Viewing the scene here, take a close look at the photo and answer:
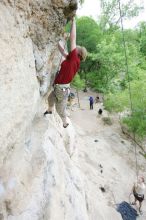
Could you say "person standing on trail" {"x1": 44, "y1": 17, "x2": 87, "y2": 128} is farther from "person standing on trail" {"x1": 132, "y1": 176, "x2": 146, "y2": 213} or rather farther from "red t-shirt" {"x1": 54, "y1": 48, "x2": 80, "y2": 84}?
"person standing on trail" {"x1": 132, "y1": 176, "x2": 146, "y2": 213}

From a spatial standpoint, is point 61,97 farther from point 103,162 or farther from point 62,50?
point 103,162

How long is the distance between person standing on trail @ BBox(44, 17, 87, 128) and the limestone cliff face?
0.34 meters

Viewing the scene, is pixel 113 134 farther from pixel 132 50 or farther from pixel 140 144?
pixel 132 50

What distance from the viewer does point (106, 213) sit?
10422 mm

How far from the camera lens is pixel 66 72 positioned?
641 cm

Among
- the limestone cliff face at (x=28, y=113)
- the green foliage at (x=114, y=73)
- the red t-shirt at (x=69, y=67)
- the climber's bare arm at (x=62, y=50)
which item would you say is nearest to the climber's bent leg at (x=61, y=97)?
the red t-shirt at (x=69, y=67)

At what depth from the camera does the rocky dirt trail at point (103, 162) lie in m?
11.1

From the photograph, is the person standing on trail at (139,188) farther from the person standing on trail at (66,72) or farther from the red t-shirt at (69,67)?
the red t-shirt at (69,67)

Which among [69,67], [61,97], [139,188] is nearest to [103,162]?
[139,188]

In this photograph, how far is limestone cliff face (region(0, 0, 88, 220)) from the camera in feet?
16.9

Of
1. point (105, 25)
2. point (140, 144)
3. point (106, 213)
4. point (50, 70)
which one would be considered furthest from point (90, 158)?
point (105, 25)

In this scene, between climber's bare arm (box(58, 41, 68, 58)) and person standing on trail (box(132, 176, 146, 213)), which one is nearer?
climber's bare arm (box(58, 41, 68, 58))

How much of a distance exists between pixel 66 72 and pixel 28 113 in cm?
122

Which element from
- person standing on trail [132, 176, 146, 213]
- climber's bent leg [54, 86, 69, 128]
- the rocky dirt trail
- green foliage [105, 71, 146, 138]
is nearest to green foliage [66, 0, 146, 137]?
green foliage [105, 71, 146, 138]
